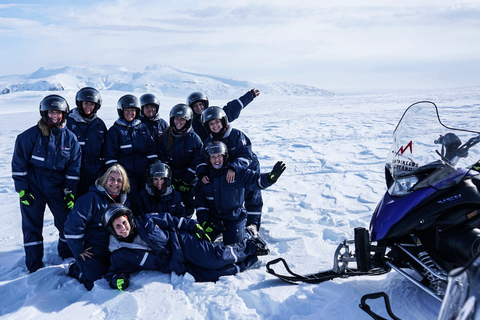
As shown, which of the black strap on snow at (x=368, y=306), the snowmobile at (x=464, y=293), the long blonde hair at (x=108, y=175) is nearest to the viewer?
the snowmobile at (x=464, y=293)

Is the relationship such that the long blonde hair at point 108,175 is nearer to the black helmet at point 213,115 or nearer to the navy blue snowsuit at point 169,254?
the navy blue snowsuit at point 169,254

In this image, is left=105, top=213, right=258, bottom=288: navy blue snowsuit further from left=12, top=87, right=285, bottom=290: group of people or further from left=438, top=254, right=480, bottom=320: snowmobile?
left=438, top=254, right=480, bottom=320: snowmobile

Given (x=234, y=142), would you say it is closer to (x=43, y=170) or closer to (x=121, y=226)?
(x=121, y=226)

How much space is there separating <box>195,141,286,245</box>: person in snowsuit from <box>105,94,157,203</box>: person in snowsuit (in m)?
0.95

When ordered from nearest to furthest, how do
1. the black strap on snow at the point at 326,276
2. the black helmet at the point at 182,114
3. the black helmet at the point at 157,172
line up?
the black strap on snow at the point at 326,276 → the black helmet at the point at 157,172 → the black helmet at the point at 182,114

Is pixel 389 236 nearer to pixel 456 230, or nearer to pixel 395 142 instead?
pixel 456 230

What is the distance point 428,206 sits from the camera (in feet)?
7.75

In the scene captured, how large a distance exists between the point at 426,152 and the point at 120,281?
2.81 meters

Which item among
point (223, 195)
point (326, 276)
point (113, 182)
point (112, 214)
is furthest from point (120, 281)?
point (326, 276)

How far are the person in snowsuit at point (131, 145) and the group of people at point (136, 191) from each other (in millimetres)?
14

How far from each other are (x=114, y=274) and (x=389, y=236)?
2.52 m

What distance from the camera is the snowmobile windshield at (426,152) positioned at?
8.02ft

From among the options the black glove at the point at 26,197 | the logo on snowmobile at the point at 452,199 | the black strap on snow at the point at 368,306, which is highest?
the logo on snowmobile at the point at 452,199

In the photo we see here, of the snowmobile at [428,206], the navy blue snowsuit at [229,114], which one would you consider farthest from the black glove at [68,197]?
the snowmobile at [428,206]
